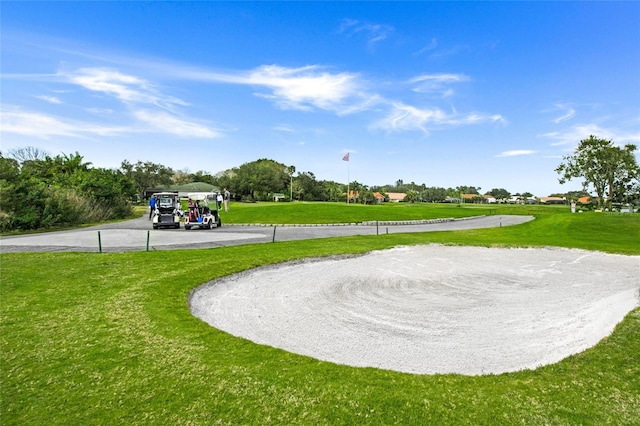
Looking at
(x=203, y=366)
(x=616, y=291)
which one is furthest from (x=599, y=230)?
(x=203, y=366)

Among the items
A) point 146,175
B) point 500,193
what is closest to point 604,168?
point 146,175

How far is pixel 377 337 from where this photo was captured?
636 cm

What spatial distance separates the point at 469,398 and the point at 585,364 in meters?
2.11

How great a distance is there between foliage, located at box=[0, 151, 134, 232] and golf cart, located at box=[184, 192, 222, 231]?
8.94 metres

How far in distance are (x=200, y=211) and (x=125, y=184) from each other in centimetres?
2496

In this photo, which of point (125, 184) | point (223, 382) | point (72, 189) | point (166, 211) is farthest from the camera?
point (125, 184)

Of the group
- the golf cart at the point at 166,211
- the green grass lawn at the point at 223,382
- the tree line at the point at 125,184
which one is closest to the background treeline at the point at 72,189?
the tree line at the point at 125,184

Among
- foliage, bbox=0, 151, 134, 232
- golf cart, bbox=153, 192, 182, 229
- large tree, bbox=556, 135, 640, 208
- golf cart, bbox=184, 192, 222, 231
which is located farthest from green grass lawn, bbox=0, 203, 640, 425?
large tree, bbox=556, 135, 640, 208

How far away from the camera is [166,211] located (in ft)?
76.7

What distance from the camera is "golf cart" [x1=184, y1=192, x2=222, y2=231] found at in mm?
22984

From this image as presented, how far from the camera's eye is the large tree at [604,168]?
54.9 metres

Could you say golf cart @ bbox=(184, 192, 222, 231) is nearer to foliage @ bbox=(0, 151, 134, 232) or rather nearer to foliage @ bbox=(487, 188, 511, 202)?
foliage @ bbox=(0, 151, 134, 232)

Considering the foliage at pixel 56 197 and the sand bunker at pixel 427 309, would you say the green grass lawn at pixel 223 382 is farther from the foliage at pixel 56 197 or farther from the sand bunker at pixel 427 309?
the foliage at pixel 56 197

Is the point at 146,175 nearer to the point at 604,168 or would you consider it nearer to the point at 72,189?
the point at 72,189
